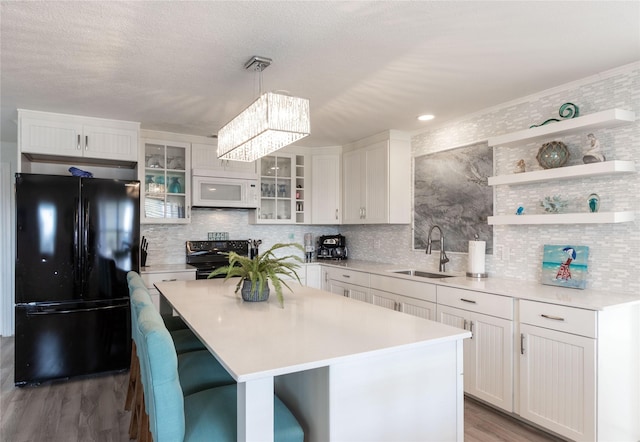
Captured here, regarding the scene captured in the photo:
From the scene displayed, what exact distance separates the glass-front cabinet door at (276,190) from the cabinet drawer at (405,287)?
1567 millimetres

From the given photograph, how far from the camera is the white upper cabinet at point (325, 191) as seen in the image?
197 inches

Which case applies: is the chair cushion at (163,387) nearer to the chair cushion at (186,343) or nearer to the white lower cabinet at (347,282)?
the chair cushion at (186,343)

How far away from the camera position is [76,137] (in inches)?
138

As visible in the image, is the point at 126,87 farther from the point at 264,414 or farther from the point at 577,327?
the point at 577,327

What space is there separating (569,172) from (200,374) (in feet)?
8.49

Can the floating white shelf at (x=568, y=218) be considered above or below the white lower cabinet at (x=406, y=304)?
above

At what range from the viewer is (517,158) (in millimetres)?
3137

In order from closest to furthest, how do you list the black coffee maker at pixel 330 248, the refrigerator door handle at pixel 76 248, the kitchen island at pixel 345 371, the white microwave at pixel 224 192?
the kitchen island at pixel 345 371
the refrigerator door handle at pixel 76 248
the white microwave at pixel 224 192
the black coffee maker at pixel 330 248

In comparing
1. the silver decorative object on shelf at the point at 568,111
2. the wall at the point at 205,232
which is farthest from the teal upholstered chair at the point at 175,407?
the wall at the point at 205,232

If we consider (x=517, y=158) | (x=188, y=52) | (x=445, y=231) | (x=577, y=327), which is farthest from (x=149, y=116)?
(x=577, y=327)

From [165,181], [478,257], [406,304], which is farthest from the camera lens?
[165,181]

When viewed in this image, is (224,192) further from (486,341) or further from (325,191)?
(486,341)

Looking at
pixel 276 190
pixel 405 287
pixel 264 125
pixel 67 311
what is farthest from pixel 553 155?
pixel 67 311

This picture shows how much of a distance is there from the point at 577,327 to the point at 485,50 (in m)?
1.66
